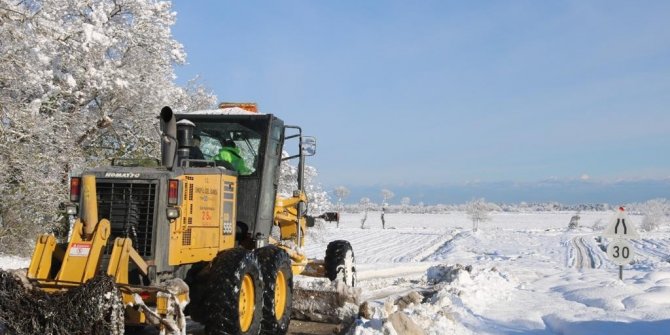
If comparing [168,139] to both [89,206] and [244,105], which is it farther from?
[244,105]

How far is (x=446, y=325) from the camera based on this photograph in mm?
7031

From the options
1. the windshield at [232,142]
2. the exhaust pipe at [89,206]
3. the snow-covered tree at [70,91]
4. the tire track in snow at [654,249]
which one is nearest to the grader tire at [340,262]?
the windshield at [232,142]

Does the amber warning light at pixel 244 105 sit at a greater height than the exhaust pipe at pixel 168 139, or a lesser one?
greater

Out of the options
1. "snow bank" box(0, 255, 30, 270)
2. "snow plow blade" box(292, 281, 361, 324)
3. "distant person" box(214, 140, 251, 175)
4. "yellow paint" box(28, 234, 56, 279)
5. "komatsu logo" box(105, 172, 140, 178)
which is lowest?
"snow bank" box(0, 255, 30, 270)

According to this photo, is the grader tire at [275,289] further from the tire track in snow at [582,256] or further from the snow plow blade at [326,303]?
the tire track in snow at [582,256]

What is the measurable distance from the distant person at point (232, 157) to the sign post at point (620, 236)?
6831 millimetres

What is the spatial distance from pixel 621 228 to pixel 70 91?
47.9 ft

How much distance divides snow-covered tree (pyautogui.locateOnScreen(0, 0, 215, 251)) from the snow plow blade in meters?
9.61

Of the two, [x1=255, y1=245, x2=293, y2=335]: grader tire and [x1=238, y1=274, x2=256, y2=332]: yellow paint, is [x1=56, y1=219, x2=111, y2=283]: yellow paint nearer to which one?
[x1=238, y1=274, x2=256, y2=332]: yellow paint

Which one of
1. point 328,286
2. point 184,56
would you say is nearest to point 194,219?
point 328,286

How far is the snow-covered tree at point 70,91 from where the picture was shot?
15.6 meters

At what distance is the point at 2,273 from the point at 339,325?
4.27 metres

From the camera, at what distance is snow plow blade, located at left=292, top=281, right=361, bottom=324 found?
8.76 meters

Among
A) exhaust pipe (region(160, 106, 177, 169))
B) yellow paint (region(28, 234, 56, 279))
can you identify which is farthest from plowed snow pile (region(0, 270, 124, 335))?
exhaust pipe (region(160, 106, 177, 169))
